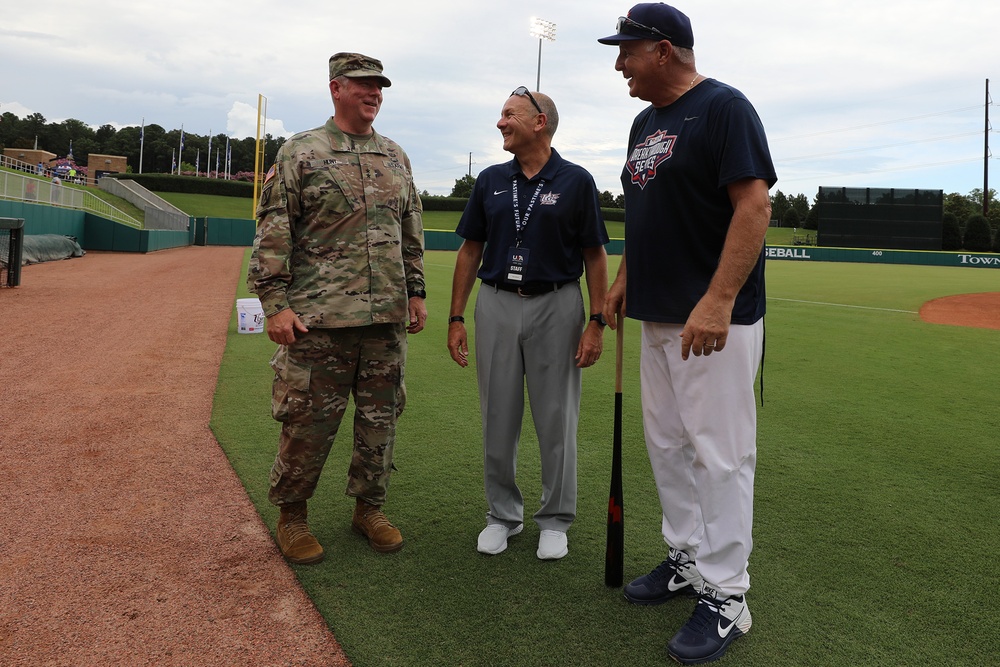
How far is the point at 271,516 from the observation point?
139 inches

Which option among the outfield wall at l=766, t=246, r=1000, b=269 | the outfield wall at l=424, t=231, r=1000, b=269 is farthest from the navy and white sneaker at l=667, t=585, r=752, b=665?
the outfield wall at l=766, t=246, r=1000, b=269

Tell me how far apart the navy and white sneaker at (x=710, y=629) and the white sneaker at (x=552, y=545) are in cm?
75

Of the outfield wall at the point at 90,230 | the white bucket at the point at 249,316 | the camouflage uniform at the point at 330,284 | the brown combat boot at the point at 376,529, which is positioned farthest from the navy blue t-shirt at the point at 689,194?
the outfield wall at the point at 90,230

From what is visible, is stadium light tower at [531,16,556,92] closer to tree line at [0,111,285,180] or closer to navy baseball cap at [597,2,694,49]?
navy baseball cap at [597,2,694,49]

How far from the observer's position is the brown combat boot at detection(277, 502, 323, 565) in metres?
3.01

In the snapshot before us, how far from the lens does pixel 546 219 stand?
310 cm

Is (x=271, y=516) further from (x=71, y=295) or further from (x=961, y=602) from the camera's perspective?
(x=71, y=295)

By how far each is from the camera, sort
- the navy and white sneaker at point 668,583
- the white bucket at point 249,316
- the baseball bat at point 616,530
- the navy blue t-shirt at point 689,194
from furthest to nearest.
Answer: the white bucket at point 249,316
the baseball bat at point 616,530
the navy and white sneaker at point 668,583
the navy blue t-shirt at point 689,194

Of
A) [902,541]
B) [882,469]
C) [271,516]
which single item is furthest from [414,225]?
[882,469]

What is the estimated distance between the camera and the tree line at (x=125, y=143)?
98.5 metres

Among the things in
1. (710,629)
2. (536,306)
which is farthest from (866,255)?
(710,629)

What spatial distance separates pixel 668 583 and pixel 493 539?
79cm

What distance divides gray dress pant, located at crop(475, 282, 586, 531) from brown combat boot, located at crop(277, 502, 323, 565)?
2.57 feet

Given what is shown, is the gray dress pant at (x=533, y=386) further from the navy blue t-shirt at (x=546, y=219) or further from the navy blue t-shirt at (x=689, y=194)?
the navy blue t-shirt at (x=689, y=194)
